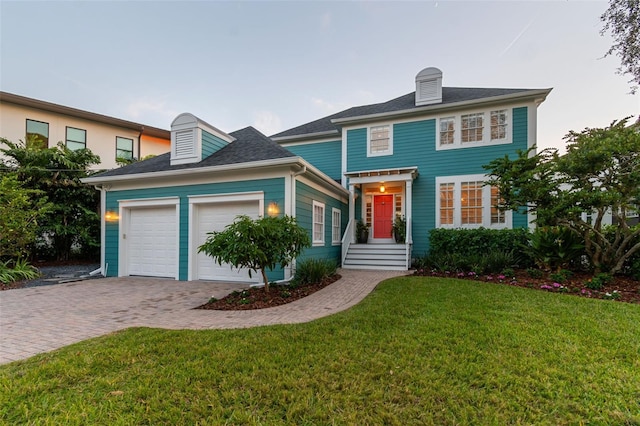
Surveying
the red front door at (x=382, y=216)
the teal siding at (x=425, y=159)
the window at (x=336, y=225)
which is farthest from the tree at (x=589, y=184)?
the window at (x=336, y=225)

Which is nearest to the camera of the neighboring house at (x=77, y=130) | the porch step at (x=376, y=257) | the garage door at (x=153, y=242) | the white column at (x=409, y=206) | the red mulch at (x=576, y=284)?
the red mulch at (x=576, y=284)

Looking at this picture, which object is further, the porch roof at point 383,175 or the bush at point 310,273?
the porch roof at point 383,175

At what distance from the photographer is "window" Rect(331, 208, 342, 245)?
1004 centimetres

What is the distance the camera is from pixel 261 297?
18.7 ft

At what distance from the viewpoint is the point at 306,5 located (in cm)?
1074

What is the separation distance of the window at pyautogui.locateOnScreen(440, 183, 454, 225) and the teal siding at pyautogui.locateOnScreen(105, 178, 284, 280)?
20.8ft

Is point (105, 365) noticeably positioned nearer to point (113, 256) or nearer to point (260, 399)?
point (260, 399)

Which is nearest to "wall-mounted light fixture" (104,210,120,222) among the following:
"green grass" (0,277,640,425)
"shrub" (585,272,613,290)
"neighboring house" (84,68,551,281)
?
"neighboring house" (84,68,551,281)

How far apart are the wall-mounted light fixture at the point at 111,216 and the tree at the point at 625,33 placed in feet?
56.7

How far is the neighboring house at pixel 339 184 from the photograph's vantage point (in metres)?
7.78

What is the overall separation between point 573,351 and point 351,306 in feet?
9.64

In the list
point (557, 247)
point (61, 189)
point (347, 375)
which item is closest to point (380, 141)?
point (557, 247)

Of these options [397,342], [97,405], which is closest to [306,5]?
[397,342]

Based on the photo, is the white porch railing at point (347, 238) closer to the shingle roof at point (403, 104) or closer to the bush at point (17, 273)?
the shingle roof at point (403, 104)
